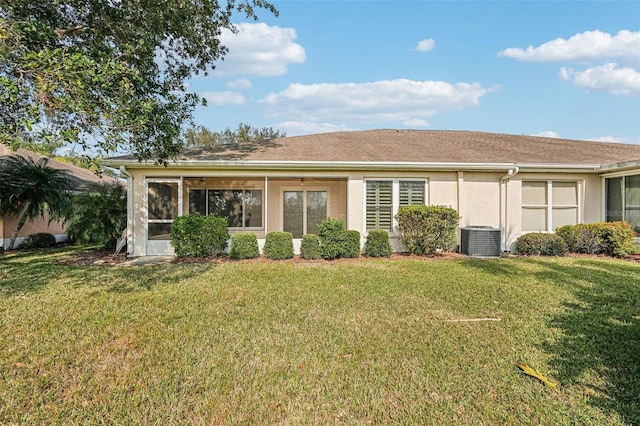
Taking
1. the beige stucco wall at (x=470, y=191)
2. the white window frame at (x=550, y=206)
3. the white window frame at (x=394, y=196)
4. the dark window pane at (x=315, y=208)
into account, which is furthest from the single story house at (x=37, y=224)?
the white window frame at (x=550, y=206)

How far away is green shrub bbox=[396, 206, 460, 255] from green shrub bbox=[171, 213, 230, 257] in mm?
5361

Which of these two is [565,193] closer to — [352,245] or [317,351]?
[352,245]

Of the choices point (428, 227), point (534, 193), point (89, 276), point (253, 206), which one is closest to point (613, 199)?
point (534, 193)

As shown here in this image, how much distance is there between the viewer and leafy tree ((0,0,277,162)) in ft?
16.1

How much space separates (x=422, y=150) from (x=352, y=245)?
474cm

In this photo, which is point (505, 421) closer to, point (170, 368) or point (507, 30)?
point (170, 368)

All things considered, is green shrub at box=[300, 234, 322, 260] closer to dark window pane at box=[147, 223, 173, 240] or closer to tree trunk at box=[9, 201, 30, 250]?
dark window pane at box=[147, 223, 173, 240]

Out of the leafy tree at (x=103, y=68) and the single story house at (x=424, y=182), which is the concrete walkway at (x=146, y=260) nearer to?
the single story house at (x=424, y=182)

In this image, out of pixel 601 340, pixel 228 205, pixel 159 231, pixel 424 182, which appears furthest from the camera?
pixel 228 205

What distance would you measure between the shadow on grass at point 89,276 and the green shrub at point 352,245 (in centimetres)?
363

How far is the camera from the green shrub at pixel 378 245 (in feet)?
30.6

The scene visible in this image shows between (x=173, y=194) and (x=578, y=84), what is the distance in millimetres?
20131

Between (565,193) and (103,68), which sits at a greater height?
(103,68)

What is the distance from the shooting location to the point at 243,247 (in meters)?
9.09
